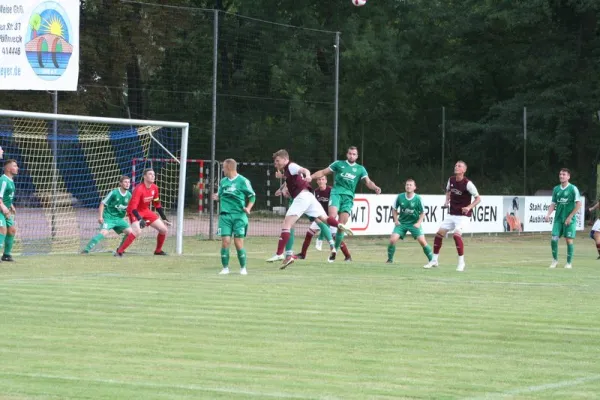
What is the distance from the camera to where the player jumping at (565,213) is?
901 inches

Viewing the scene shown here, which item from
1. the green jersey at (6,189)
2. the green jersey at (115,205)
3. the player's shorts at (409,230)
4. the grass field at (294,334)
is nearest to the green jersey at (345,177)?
the player's shorts at (409,230)

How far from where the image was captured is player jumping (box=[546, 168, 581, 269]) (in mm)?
22875

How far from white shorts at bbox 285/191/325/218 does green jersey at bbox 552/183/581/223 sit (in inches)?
212

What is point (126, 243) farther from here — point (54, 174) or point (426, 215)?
point (426, 215)

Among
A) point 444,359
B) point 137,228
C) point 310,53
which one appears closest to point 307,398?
point 444,359

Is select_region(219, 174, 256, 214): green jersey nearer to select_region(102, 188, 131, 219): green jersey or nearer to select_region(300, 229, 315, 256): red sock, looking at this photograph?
select_region(300, 229, 315, 256): red sock

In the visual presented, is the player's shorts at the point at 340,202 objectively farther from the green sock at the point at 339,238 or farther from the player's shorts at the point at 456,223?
the player's shorts at the point at 456,223

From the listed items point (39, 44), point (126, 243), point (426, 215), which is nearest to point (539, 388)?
point (126, 243)

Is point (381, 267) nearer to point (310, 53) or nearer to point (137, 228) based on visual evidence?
point (137, 228)

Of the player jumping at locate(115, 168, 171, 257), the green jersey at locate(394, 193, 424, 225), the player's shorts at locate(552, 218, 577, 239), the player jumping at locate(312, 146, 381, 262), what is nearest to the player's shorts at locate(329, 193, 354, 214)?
the player jumping at locate(312, 146, 381, 262)

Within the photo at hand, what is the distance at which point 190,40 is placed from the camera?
33.0 meters

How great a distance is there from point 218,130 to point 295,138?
2.42 meters

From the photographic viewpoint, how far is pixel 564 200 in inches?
912

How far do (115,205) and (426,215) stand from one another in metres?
12.3
